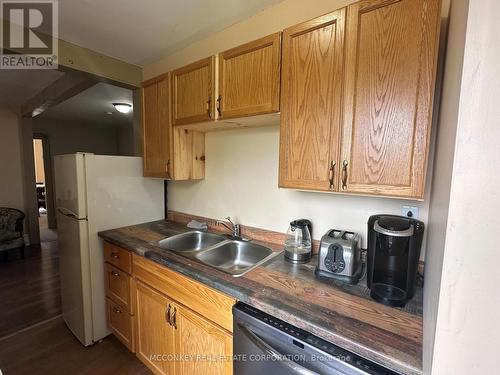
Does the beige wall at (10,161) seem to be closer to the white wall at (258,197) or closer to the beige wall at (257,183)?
the beige wall at (257,183)

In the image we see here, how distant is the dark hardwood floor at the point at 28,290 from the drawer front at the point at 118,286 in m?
0.94

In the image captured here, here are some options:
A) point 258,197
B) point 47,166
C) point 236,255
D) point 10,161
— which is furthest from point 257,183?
point 47,166

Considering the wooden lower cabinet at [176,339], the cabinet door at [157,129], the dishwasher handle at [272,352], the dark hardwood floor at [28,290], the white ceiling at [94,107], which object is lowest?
the dark hardwood floor at [28,290]

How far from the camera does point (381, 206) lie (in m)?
1.25

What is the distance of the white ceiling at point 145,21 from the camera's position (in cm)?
147

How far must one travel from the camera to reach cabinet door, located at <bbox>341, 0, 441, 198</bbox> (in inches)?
34.9

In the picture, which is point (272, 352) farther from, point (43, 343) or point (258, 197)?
point (43, 343)

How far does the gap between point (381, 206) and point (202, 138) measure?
4.69 ft

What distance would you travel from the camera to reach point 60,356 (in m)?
1.78

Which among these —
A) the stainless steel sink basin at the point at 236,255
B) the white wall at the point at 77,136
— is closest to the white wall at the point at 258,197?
the stainless steel sink basin at the point at 236,255

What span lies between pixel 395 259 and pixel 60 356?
236cm

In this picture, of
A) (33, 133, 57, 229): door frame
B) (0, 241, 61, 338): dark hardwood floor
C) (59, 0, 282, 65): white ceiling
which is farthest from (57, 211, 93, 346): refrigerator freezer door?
(33, 133, 57, 229): door frame

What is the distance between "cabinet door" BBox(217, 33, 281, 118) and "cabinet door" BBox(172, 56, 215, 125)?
0.09 metres

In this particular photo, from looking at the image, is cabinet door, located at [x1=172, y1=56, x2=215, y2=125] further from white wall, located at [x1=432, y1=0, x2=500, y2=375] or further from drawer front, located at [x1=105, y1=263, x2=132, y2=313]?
white wall, located at [x1=432, y1=0, x2=500, y2=375]
